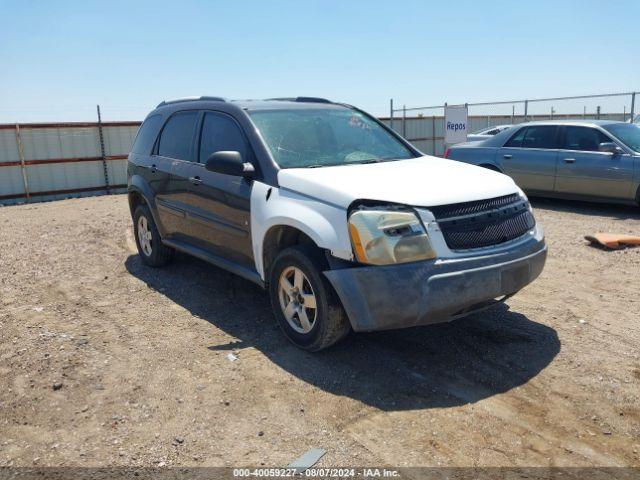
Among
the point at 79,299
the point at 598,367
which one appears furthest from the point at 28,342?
the point at 598,367

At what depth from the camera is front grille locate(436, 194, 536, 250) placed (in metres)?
3.61

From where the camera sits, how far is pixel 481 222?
12.3 ft

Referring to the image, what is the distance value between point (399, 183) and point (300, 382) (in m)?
1.51

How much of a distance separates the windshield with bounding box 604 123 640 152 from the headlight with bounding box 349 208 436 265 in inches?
290

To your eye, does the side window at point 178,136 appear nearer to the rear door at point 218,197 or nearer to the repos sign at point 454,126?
the rear door at point 218,197

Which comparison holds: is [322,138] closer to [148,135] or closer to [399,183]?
[399,183]

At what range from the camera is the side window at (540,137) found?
1001cm

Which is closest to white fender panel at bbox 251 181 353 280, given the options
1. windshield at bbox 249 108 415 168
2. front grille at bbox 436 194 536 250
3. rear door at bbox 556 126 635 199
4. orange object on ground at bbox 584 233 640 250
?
windshield at bbox 249 108 415 168

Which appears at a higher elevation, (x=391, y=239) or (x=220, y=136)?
(x=220, y=136)

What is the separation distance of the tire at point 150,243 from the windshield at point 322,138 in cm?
226

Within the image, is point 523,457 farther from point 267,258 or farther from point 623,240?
point 623,240

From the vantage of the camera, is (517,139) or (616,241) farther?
(517,139)

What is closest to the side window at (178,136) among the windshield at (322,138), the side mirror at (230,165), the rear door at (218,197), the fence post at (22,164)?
the rear door at (218,197)

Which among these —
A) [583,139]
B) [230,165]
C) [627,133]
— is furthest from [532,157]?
[230,165]
